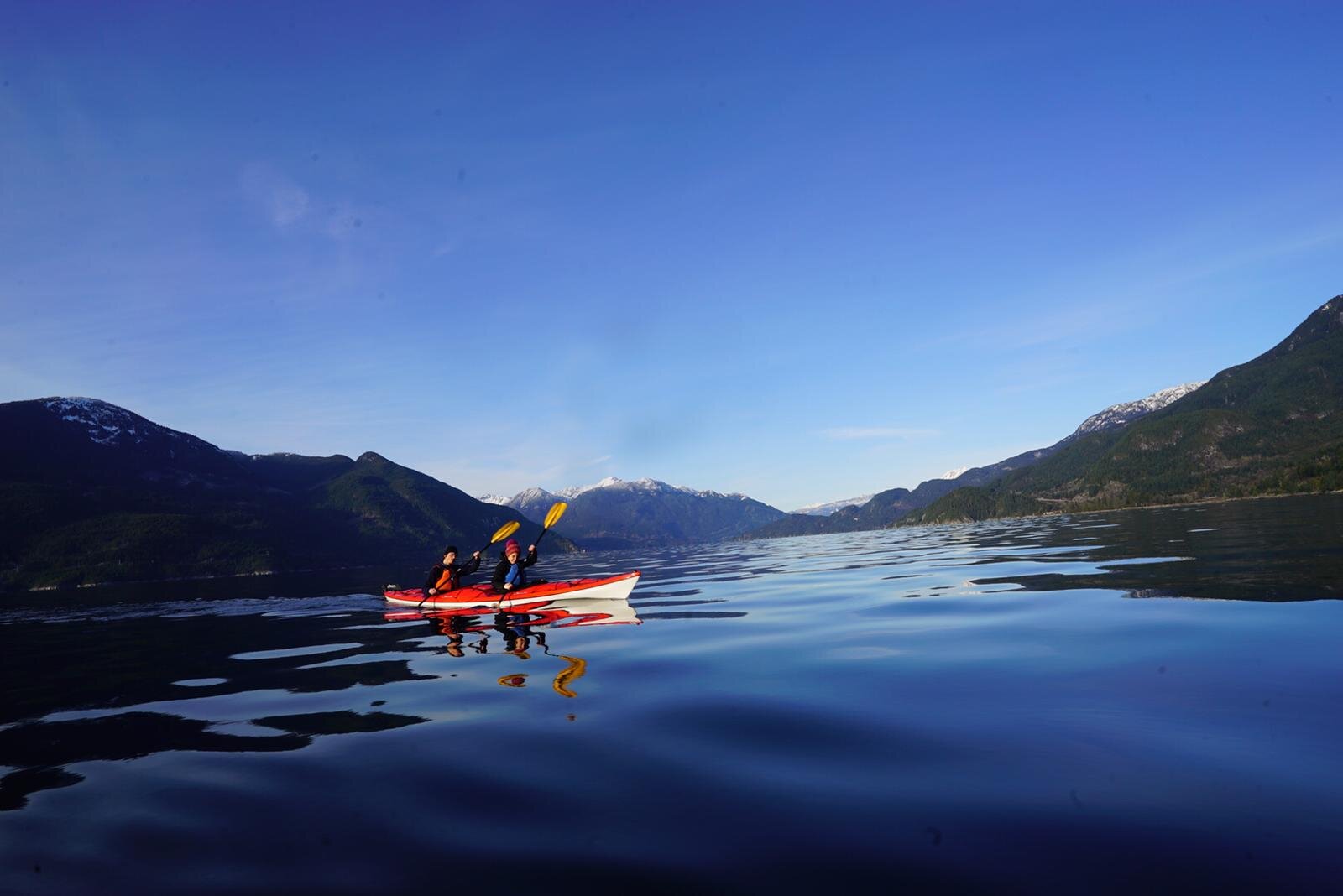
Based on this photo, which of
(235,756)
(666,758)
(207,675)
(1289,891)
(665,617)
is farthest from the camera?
(665,617)

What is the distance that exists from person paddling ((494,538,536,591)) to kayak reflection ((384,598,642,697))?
2.69 feet

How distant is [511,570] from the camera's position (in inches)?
1078

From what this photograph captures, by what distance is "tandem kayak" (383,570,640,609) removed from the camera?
89.0 feet

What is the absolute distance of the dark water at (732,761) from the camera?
18.8 feet

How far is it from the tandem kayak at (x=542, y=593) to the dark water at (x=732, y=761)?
8.07 meters

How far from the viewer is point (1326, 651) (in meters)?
11.6

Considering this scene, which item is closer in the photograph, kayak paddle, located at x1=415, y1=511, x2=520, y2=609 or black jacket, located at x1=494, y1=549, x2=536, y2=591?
black jacket, located at x1=494, y1=549, x2=536, y2=591

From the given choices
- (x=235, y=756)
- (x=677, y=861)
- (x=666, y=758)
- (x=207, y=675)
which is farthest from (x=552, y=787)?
(x=207, y=675)

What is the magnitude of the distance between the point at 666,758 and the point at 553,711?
128 inches

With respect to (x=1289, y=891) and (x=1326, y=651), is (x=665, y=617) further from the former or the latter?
(x=1289, y=891)

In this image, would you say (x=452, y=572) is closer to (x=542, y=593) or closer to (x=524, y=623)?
(x=542, y=593)

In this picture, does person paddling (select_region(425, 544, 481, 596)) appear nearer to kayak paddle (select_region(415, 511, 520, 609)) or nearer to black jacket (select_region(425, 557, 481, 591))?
black jacket (select_region(425, 557, 481, 591))

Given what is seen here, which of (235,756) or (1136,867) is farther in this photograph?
(235,756)

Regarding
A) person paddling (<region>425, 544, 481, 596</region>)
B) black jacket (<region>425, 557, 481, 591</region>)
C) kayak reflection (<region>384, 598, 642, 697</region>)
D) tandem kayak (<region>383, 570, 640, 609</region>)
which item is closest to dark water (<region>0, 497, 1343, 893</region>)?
kayak reflection (<region>384, 598, 642, 697</region>)
